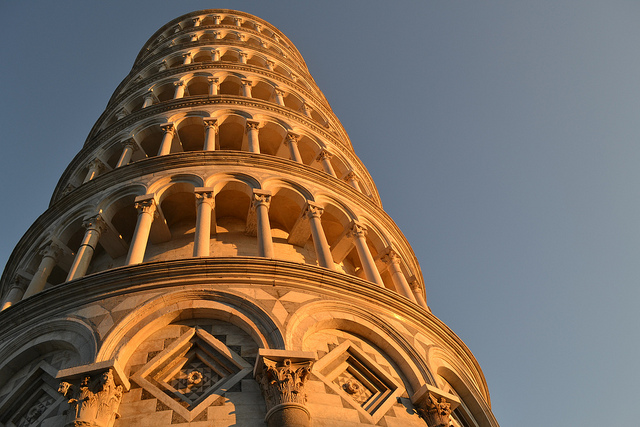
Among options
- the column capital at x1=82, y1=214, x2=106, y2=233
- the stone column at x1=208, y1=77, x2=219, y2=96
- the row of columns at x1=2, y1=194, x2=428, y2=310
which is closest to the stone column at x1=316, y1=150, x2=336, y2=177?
the row of columns at x1=2, y1=194, x2=428, y2=310

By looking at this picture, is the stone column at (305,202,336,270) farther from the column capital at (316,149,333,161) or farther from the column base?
the column capital at (316,149,333,161)

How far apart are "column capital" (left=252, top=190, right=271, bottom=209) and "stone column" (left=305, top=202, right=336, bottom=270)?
109 centimetres

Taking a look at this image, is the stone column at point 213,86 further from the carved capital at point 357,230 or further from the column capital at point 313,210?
the carved capital at point 357,230

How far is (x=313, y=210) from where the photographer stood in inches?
564

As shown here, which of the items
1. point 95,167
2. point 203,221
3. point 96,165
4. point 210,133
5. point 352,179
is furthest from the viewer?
point 352,179

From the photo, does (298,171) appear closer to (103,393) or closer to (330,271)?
(330,271)

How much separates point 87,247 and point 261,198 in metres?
4.14

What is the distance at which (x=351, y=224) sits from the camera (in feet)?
49.4

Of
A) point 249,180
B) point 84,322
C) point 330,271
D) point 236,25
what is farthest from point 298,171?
point 236,25

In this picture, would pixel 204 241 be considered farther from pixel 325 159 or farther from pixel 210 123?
pixel 325 159

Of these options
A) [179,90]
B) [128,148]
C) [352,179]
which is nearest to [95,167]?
[128,148]

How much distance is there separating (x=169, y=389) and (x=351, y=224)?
7473mm

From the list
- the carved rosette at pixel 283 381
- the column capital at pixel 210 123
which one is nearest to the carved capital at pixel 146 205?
the column capital at pixel 210 123

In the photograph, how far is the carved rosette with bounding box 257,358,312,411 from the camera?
318 inches
